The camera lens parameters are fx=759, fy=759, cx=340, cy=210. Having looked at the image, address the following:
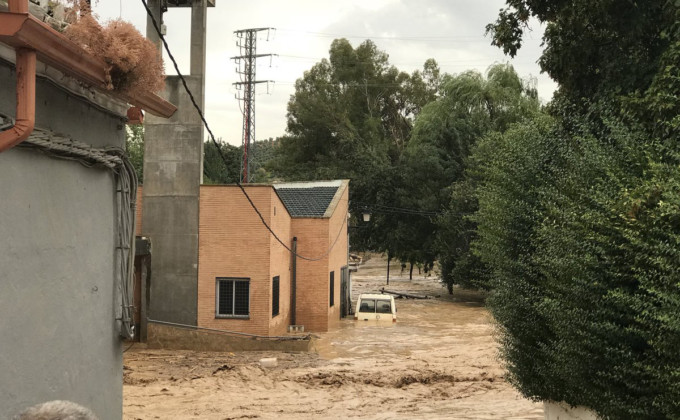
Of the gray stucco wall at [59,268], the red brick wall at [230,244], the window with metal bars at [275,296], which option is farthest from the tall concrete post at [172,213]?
the gray stucco wall at [59,268]

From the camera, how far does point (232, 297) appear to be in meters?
24.7

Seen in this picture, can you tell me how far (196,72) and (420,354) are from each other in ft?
38.6

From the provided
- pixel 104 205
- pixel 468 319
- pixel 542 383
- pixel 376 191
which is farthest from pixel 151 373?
pixel 376 191

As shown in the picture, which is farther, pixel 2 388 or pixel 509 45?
pixel 509 45

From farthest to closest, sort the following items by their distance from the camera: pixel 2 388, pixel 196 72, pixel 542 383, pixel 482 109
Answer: pixel 482 109 < pixel 196 72 < pixel 542 383 < pixel 2 388

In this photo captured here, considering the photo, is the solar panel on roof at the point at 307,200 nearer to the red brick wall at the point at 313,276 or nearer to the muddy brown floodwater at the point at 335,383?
the red brick wall at the point at 313,276

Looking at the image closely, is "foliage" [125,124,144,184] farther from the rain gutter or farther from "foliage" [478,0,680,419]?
the rain gutter

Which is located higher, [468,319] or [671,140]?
[671,140]

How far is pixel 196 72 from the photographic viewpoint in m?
23.7

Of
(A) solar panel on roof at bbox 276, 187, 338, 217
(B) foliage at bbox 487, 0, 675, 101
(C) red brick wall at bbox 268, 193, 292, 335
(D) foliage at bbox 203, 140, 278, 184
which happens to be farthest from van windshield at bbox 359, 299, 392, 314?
(D) foliage at bbox 203, 140, 278, 184

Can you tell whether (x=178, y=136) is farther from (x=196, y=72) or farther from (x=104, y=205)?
(x=104, y=205)

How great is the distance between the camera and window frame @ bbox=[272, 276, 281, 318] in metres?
25.5

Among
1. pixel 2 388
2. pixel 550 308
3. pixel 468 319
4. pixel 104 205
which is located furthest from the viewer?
pixel 468 319

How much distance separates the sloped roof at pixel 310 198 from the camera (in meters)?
Answer: 30.6
